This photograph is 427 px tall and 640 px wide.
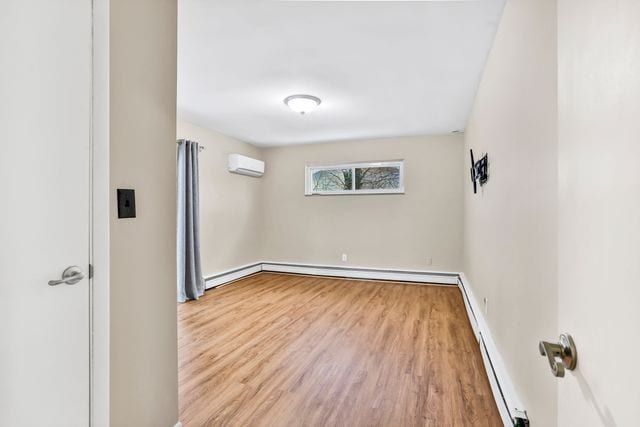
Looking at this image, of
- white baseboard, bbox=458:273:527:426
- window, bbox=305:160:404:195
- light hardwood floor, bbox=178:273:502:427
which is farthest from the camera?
window, bbox=305:160:404:195

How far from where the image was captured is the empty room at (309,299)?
0.55m

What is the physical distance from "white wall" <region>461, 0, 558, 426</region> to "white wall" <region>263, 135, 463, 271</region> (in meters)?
2.61

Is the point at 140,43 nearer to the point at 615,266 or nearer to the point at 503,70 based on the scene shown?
the point at 615,266

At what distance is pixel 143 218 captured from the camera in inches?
51.3

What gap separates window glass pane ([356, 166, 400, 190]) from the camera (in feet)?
16.6

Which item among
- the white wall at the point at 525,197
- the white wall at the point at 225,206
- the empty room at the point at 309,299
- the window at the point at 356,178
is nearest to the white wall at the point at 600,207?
the empty room at the point at 309,299

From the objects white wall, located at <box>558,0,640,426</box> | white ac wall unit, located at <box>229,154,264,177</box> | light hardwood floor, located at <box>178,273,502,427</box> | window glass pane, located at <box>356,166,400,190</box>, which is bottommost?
light hardwood floor, located at <box>178,273,502,427</box>

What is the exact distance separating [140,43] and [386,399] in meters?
2.22

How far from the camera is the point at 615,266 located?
1.54 ft

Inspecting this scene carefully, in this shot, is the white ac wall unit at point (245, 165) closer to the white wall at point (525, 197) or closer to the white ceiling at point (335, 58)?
the white ceiling at point (335, 58)
